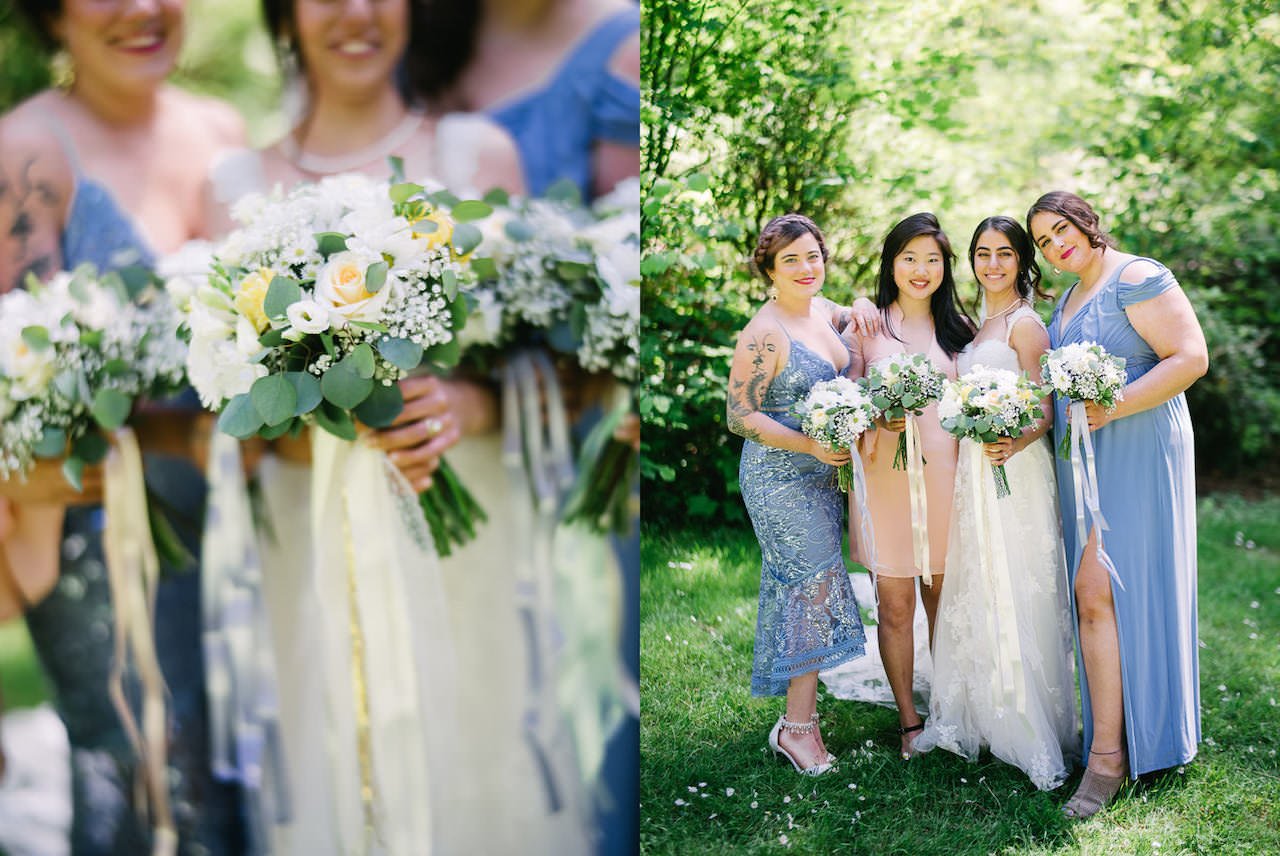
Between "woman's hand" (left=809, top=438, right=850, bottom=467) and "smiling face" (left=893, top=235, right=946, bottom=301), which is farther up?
"smiling face" (left=893, top=235, right=946, bottom=301)

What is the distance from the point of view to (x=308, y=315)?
7.07 ft

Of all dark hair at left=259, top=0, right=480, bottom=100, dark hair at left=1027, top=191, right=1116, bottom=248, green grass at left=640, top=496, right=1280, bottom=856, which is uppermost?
dark hair at left=259, top=0, right=480, bottom=100

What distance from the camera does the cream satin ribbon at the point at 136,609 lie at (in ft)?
8.08

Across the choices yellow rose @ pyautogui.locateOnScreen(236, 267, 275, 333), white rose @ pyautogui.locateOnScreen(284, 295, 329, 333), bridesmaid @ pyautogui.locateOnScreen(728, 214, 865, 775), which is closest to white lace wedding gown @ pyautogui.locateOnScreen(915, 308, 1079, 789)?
bridesmaid @ pyautogui.locateOnScreen(728, 214, 865, 775)

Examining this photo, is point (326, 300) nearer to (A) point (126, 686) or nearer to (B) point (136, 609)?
(B) point (136, 609)

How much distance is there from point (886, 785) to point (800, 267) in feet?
5.63

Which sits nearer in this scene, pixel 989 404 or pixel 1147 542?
pixel 989 404

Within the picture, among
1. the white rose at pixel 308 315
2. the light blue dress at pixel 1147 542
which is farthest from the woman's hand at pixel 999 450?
the white rose at pixel 308 315

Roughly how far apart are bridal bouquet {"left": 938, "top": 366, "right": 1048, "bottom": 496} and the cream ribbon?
1.61 metres

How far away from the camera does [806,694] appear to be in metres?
3.40

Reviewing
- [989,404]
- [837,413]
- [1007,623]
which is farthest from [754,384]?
[1007,623]

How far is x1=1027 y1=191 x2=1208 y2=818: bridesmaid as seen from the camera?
3.06 meters

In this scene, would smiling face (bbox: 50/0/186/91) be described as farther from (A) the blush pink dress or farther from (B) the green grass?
(B) the green grass

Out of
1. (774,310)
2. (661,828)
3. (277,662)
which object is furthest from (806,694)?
(277,662)
